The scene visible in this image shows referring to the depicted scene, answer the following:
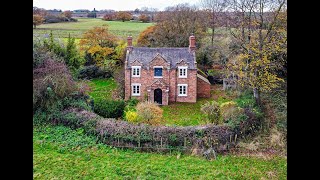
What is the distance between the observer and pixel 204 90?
57.9 feet

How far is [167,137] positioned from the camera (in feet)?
32.9

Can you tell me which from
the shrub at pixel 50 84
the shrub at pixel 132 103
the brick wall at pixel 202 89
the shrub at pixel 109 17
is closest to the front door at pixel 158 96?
the shrub at pixel 132 103

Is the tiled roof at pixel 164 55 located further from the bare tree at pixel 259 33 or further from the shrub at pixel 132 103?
the bare tree at pixel 259 33

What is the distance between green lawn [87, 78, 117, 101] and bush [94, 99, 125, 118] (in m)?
2.78

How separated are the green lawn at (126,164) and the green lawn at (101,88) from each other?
23.3ft

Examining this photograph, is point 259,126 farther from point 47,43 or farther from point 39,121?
point 47,43

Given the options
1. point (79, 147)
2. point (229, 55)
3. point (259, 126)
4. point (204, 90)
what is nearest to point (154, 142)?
point (79, 147)

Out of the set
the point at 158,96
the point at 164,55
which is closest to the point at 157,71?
the point at 164,55

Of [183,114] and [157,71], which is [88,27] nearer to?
[157,71]

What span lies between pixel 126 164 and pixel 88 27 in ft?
52.3

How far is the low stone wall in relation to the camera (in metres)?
9.90

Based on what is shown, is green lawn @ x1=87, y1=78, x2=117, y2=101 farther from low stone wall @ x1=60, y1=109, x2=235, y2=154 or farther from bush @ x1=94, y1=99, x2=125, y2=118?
low stone wall @ x1=60, y1=109, x2=235, y2=154

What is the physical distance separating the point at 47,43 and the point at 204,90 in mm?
9491
